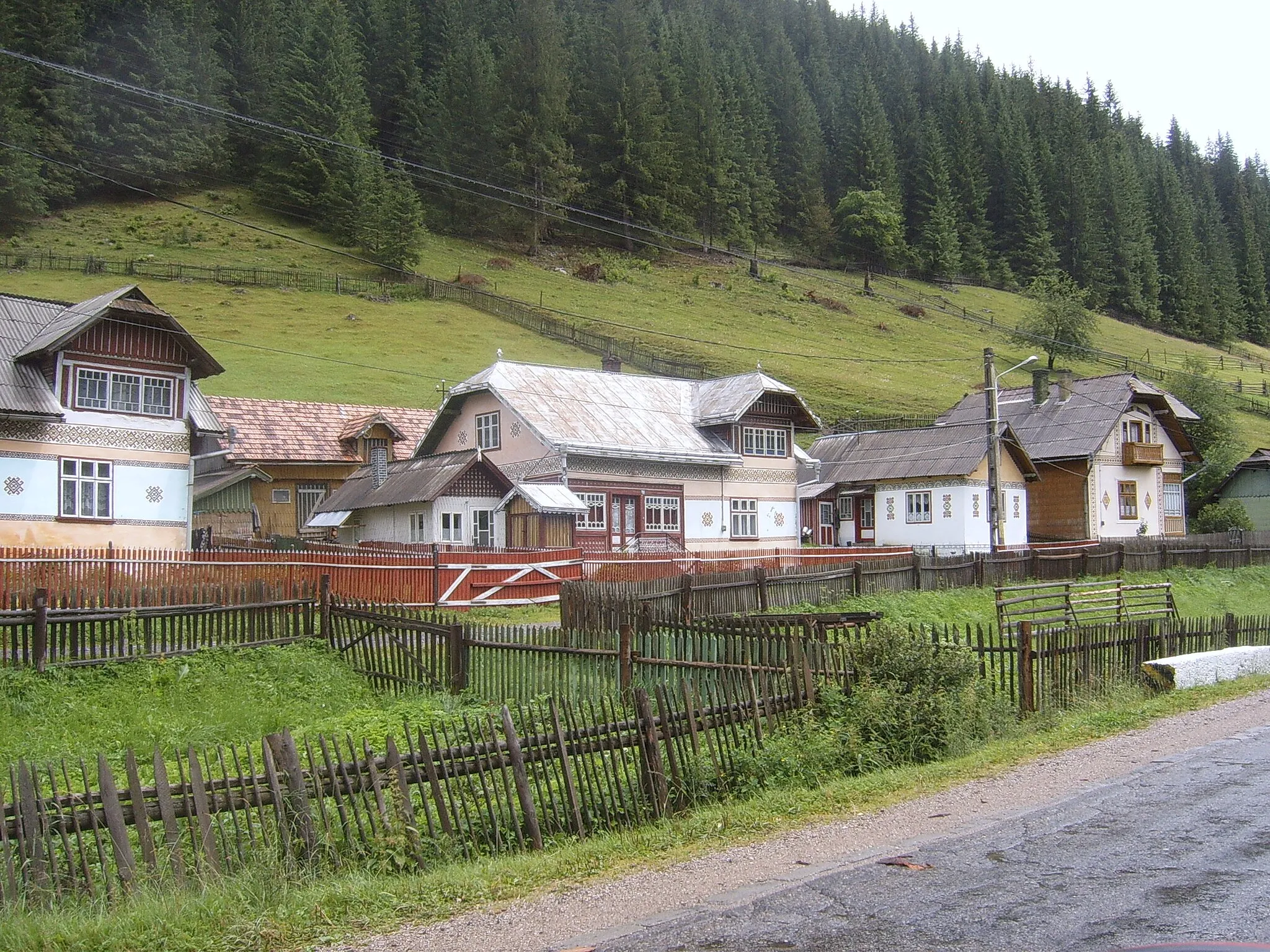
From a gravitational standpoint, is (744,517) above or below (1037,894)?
above

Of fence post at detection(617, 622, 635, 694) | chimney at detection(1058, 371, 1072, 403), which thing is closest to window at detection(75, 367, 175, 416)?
fence post at detection(617, 622, 635, 694)

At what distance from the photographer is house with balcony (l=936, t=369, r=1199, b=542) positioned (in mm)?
47281

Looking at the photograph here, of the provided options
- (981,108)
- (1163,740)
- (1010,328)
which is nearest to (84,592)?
(1163,740)

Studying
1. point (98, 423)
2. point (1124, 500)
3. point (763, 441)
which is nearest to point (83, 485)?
point (98, 423)

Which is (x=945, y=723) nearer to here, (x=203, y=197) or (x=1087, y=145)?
(x=203, y=197)

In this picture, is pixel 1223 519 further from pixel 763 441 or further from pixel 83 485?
pixel 83 485

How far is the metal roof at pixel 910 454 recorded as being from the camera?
4103 cm

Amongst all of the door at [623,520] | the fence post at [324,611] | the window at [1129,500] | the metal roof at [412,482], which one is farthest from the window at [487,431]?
the window at [1129,500]

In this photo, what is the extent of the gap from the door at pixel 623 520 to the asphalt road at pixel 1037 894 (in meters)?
24.6

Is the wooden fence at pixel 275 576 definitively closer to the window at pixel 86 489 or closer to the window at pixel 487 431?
the window at pixel 86 489

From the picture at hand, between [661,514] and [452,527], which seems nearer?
[452,527]

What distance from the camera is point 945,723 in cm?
1109

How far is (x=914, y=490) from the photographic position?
1678 inches

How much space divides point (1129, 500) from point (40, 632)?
47.4 m
